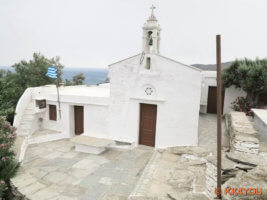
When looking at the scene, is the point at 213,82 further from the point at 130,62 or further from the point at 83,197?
the point at 83,197

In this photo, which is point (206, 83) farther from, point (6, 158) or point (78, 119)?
point (6, 158)

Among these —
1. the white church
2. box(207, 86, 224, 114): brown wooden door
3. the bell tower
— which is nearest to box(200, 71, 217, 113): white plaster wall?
box(207, 86, 224, 114): brown wooden door

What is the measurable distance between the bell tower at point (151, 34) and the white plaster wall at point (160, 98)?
1.92ft

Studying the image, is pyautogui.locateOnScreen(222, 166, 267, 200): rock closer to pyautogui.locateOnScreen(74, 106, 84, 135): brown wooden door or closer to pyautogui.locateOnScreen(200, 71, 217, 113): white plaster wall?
pyautogui.locateOnScreen(74, 106, 84, 135): brown wooden door

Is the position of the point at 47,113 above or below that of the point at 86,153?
above

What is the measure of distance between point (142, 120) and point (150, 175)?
343 cm

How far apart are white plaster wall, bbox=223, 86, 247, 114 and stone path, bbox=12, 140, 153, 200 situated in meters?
6.79

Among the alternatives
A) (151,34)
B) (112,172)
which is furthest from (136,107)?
(151,34)

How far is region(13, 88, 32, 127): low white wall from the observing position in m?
10.9

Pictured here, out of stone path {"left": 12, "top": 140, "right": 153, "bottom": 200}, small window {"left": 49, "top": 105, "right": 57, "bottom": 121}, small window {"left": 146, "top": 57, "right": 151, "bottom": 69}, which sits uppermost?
small window {"left": 146, "top": 57, "right": 151, "bottom": 69}

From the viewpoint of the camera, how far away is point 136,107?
9602 millimetres

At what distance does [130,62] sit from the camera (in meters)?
9.46

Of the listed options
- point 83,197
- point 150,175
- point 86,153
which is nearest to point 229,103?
point 150,175

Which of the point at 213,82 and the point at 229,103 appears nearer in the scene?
the point at 229,103
